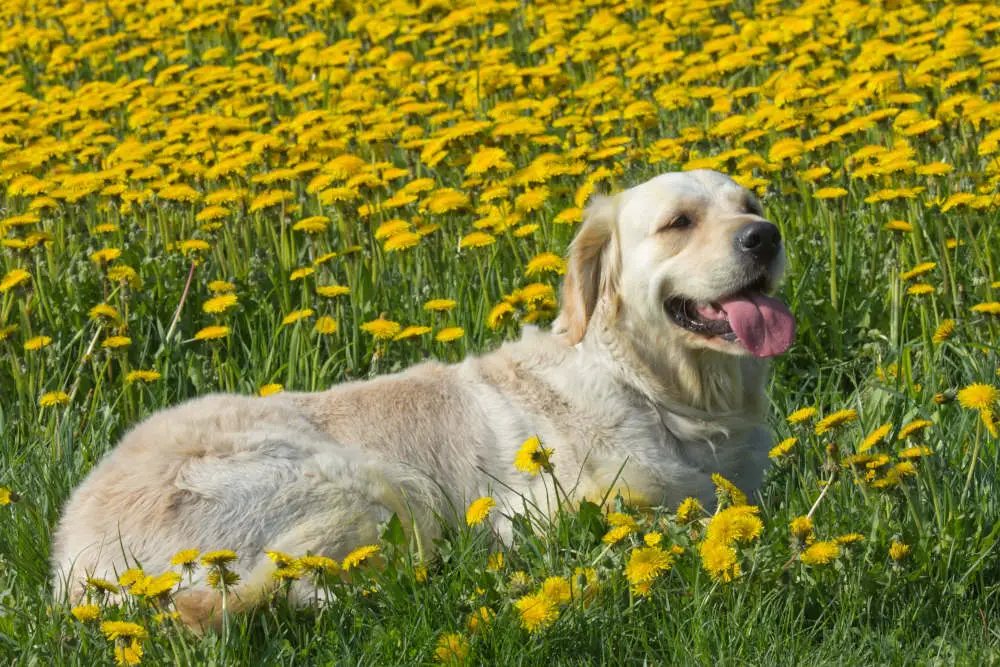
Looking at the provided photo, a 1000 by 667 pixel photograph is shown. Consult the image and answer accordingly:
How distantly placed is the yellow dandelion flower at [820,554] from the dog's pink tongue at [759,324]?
0.94 m

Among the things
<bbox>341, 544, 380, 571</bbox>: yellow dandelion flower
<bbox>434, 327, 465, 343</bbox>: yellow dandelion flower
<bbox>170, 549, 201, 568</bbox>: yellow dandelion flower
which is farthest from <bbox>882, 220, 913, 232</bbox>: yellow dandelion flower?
<bbox>170, 549, 201, 568</bbox>: yellow dandelion flower

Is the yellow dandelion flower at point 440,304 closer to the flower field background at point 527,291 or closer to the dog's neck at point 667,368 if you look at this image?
the flower field background at point 527,291

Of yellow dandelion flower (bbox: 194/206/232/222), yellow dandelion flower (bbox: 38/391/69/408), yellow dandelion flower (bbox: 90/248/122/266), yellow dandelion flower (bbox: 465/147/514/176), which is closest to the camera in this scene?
yellow dandelion flower (bbox: 38/391/69/408)

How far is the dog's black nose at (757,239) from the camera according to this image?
3787mm

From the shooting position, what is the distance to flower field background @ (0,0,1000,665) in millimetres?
3064

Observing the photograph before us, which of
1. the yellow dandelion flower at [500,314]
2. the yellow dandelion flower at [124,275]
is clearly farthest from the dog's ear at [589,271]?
the yellow dandelion flower at [124,275]

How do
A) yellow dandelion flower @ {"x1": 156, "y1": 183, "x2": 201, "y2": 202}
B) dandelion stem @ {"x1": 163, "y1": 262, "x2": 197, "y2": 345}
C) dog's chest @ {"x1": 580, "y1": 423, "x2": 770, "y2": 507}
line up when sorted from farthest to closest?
yellow dandelion flower @ {"x1": 156, "y1": 183, "x2": 201, "y2": 202} → dandelion stem @ {"x1": 163, "y1": 262, "x2": 197, "y2": 345} → dog's chest @ {"x1": 580, "y1": 423, "x2": 770, "y2": 507}

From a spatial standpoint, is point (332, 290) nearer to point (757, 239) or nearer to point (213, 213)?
point (213, 213)

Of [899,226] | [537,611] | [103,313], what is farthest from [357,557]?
[899,226]

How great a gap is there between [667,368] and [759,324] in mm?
307

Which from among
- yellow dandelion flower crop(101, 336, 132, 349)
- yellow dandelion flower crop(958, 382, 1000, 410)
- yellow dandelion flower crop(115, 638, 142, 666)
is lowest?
yellow dandelion flower crop(115, 638, 142, 666)

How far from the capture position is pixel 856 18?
271 inches

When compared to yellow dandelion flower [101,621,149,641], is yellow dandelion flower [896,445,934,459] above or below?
below

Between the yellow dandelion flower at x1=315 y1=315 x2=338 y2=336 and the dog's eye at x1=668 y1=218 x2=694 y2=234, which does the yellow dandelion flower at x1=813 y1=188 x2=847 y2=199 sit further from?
the yellow dandelion flower at x1=315 y1=315 x2=338 y2=336
